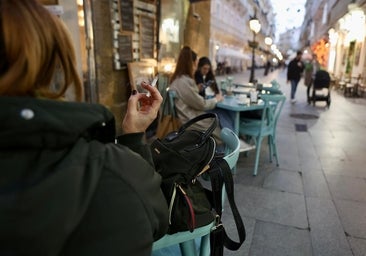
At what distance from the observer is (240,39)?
35094mm

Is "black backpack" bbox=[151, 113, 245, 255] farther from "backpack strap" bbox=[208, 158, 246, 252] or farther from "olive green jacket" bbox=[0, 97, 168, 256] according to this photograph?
"olive green jacket" bbox=[0, 97, 168, 256]

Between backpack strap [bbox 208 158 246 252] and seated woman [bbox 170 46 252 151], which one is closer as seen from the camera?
backpack strap [bbox 208 158 246 252]

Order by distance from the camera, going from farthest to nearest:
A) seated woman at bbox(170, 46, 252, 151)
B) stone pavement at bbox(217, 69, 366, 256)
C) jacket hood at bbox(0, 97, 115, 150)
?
seated woman at bbox(170, 46, 252, 151), stone pavement at bbox(217, 69, 366, 256), jacket hood at bbox(0, 97, 115, 150)

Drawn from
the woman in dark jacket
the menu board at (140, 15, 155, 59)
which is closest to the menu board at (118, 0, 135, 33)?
the menu board at (140, 15, 155, 59)

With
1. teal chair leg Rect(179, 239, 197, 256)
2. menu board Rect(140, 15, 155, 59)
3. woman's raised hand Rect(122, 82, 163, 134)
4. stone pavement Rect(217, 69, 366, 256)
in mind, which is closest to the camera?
woman's raised hand Rect(122, 82, 163, 134)

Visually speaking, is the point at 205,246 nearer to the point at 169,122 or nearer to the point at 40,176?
the point at 40,176

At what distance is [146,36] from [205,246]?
14.9 feet

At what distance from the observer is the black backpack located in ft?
3.61

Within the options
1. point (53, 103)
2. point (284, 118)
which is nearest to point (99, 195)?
point (53, 103)

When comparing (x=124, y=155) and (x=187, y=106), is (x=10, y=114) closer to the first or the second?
(x=124, y=155)

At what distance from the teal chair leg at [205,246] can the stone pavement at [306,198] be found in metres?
0.95

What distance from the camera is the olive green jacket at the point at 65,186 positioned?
61 cm

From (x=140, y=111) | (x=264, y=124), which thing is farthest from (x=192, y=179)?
(x=264, y=124)

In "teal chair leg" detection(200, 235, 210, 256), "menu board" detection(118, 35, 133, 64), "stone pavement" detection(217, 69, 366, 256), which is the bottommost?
"stone pavement" detection(217, 69, 366, 256)
